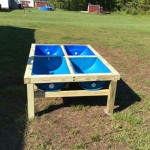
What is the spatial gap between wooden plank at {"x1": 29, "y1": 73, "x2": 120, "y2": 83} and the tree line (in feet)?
150

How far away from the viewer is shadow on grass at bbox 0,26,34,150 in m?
4.07

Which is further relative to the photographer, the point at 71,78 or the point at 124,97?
the point at 124,97

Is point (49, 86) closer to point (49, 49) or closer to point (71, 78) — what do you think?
point (71, 78)

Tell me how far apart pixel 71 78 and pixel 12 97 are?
1565mm

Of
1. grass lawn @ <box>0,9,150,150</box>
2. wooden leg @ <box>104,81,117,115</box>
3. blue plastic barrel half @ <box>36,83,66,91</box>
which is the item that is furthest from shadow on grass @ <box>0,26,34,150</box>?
wooden leg @ <box>104,81,117,115</box>

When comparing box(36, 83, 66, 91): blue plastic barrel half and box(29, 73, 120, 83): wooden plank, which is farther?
box(36, 83, 66, 91): blue plastic barrel half

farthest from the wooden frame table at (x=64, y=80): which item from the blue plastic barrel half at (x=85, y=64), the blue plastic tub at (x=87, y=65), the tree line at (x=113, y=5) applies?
the tree line at (x=113, y=5)

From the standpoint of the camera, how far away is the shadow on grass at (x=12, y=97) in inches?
160

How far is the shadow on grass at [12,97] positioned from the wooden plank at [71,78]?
755 mm

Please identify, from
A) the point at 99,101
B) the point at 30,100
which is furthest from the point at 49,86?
the point at 99,101

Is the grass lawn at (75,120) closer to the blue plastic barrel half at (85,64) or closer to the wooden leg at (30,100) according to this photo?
the wooden leg at (30,100)

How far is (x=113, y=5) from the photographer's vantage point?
193ft

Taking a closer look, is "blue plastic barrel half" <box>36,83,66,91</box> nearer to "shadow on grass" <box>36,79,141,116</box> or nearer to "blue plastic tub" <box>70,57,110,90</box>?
"shadow on grass" <box>36,79,141,116</box>

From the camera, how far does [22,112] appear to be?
15.8ft
